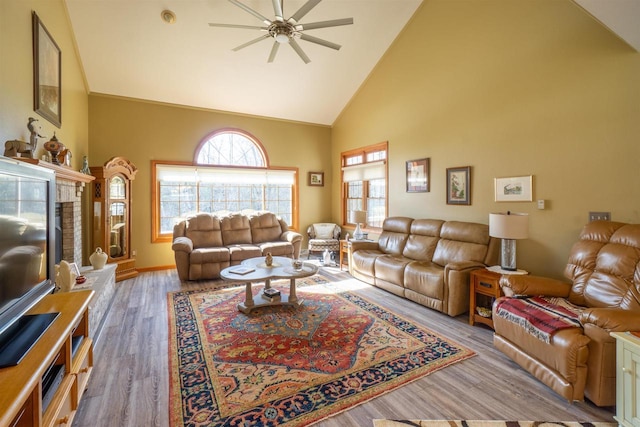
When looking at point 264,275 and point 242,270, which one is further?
point 242,270

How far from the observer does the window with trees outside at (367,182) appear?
568 centimetres

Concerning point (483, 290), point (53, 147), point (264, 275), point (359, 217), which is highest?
point (53, 147)

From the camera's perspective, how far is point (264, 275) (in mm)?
3283

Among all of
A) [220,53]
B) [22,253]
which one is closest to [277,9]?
[220,53]

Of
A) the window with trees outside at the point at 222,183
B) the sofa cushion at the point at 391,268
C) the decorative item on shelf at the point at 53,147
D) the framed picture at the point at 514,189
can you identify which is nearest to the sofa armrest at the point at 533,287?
the framed picture at the point at 514,189

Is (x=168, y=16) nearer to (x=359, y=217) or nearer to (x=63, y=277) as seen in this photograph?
(x=63, y=277)

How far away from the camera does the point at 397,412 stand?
184cm

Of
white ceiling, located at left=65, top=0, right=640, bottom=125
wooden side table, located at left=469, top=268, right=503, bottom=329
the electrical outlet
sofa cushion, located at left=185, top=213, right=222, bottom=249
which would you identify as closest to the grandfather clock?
sofa cushion, located at left=185, top=213, right=222, bottom=249

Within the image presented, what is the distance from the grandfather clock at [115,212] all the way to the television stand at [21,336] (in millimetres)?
3274

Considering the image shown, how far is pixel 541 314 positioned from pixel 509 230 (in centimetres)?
107

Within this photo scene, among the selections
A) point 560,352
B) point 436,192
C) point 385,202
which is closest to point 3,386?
point 560,352

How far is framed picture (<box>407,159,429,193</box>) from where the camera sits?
4.75m

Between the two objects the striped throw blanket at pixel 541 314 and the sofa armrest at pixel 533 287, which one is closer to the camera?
the striped throw blanket at pixel 541 314

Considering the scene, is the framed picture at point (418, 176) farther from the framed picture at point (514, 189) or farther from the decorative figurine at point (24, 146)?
the decorative figurine at point (24, 146)
